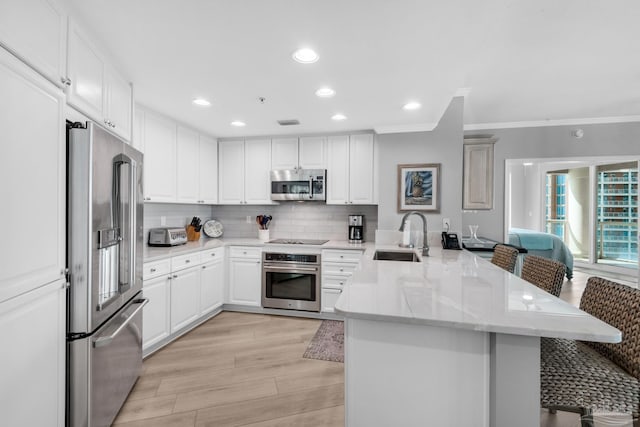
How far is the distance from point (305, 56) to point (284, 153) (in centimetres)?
212

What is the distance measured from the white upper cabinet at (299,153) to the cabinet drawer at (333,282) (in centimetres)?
141

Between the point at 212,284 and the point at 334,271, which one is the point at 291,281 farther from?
the point at 212,284

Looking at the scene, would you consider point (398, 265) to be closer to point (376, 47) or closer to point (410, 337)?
point (410, 337)

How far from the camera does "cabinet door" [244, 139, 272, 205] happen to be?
410cm

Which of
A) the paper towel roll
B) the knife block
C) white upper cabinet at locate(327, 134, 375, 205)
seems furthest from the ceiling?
the knife block

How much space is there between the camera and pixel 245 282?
3770mm

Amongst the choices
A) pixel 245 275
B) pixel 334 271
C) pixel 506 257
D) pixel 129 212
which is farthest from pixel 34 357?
pixel 506 257

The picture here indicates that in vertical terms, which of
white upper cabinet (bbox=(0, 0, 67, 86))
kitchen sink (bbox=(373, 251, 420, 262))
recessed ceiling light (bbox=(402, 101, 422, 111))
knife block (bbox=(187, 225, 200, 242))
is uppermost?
recessed ceiling light (bbox=(402, 101, 422, 111))

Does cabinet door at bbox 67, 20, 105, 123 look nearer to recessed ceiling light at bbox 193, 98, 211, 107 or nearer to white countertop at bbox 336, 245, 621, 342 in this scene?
recessed ceiling light at bbox 193, 98, 211, 107

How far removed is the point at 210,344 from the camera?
2.90m

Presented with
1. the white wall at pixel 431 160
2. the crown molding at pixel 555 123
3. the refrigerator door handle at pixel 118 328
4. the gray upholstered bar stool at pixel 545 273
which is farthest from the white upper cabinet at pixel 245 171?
the gray upholstered bar stool at pixel 545 273

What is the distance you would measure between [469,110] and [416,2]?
2492mm

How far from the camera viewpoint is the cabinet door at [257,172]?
161 inches

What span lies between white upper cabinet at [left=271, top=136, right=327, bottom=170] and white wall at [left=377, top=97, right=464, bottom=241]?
2.53ft
